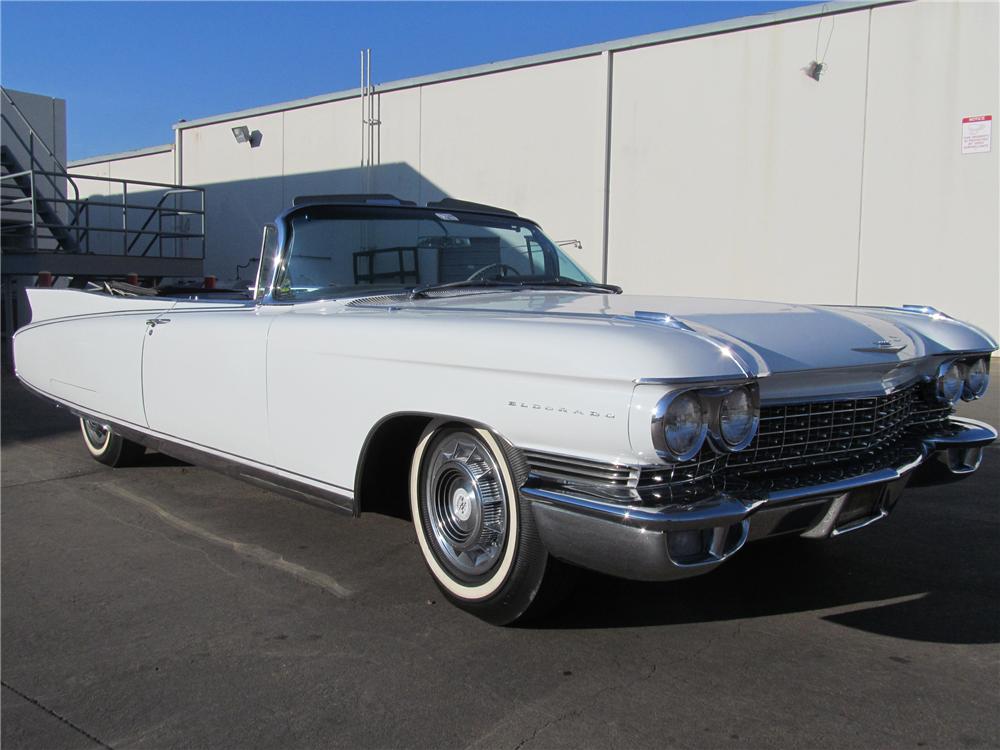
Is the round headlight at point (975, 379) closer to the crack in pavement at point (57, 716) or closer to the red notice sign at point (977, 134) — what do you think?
the crack in pavement at point (57, 716)

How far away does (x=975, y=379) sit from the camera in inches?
150

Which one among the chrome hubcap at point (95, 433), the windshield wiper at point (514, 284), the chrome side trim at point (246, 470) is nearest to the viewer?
the chrome side trim at point (246, 470)

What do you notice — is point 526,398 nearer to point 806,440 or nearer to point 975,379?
point 806,440

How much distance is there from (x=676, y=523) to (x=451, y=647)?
996 millimetres

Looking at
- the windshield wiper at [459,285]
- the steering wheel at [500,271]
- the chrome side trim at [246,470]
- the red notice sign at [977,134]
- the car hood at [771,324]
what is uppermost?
the red notice sign at [977,134]

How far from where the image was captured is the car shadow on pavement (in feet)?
10.8

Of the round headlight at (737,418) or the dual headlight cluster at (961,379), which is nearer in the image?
the round headlight at (737,418)

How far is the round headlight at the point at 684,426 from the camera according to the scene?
8.36 ft

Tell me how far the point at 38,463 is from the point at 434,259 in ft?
11.3

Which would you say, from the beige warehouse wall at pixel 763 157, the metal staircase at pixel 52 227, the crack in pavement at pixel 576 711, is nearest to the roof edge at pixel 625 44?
the beige warehouse wall at pixel 763 157

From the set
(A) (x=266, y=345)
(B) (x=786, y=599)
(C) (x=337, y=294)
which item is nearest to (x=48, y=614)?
(A) (x=266, y=345)

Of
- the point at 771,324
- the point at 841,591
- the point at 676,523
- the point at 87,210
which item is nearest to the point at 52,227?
the point at 87,210

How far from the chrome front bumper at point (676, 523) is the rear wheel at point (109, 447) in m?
3.85

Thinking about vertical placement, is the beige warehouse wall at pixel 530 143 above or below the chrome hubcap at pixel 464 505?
above
